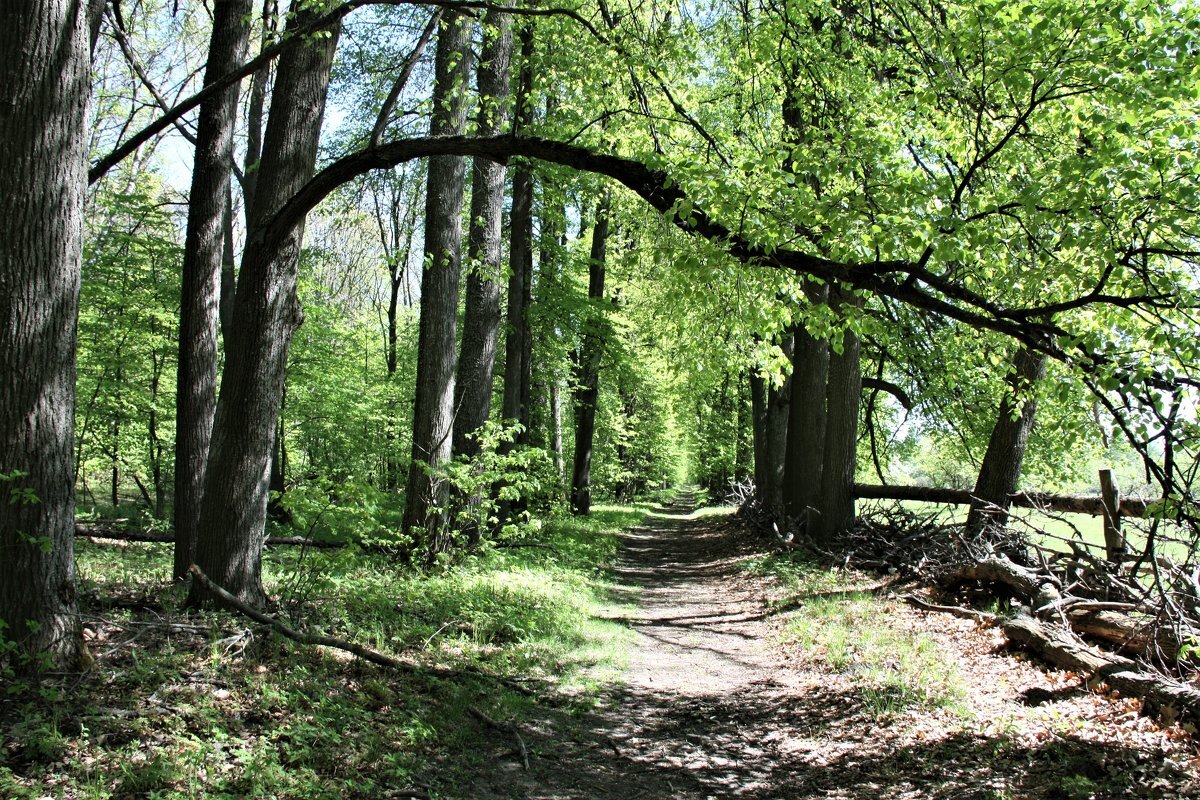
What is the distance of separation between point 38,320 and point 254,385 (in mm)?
1905

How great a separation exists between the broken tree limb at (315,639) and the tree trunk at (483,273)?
4.42 m

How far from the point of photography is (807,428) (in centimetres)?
1382

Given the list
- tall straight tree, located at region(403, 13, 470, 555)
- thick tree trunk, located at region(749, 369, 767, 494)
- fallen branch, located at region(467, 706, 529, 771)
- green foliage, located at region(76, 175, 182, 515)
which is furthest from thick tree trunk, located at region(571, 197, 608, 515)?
fallen branch, located at region(467, 706, 529, 771)

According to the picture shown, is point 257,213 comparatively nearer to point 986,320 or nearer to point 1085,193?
point 986,320

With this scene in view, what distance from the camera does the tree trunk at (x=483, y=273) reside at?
1029 cm

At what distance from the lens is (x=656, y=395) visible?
32812mm

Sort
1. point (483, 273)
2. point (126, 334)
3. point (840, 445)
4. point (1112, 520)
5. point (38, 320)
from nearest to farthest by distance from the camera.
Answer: point (38, 320), point (1112, 520), point (483, 273), point (840, 445), point (126, 334)

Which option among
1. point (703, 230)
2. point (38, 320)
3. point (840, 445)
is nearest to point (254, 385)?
point (38, 320)

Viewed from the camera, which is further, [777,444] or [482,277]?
[777,444]

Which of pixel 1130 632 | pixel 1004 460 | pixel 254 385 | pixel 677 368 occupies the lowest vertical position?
pixel 1130 632

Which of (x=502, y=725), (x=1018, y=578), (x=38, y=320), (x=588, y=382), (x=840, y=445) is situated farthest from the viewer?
(x=588, y=382)

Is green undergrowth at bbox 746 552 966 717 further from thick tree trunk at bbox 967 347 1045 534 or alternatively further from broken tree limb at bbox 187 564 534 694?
broken tree limb at bbox 187 564 534 694

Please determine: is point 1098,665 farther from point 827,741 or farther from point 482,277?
point 482,277

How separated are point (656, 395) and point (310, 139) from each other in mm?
27295
